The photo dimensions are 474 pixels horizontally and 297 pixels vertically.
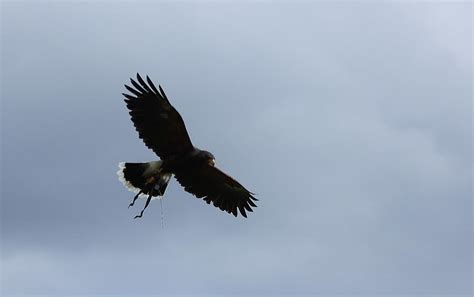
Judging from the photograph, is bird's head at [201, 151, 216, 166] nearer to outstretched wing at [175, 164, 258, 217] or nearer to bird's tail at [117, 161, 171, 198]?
outstretched wing at [175, 164, 258, 217]

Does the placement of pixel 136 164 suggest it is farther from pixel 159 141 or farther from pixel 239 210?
pixel 239 210

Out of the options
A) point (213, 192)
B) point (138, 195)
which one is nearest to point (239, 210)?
point (213, 192)

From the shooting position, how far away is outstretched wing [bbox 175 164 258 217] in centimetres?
2845

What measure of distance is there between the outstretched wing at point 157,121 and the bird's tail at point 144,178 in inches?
19.6

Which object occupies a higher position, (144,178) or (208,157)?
(208,157)

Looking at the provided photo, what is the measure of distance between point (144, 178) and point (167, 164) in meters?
0.82

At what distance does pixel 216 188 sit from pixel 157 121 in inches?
100

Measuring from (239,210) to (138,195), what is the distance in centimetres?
264

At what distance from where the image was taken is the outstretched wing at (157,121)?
2728 centimetres

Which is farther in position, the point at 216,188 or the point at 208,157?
the point at 216,188

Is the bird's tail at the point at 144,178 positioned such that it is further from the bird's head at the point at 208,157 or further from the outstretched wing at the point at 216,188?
the bird's head at the point at 208,157

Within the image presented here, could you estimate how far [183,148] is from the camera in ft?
91.2

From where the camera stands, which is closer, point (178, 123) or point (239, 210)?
point (178, 123)

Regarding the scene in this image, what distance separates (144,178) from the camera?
93.0ft
